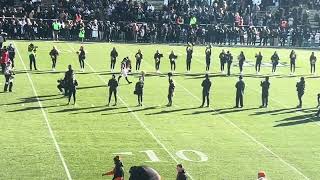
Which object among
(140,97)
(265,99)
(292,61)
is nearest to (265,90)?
(265,99)

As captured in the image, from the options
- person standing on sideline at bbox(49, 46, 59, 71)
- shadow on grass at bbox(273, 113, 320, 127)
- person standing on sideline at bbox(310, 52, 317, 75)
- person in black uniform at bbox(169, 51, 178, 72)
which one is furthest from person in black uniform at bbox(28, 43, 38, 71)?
person standing on sideline at bbox(310, 52, 317, 75)

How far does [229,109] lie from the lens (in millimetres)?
27938

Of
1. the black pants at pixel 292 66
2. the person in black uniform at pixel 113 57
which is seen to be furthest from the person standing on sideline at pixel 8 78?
the black pants at pixel 292 66

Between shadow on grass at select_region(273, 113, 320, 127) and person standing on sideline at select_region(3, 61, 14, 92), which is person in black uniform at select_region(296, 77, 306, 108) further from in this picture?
person standing on sideline at select_region(3, 61, 14, 92)

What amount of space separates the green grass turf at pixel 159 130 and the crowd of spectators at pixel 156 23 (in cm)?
→ 1197

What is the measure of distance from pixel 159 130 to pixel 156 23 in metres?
27.8

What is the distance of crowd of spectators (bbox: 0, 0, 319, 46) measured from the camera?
47906 millimetres

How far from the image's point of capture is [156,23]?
1994 inches

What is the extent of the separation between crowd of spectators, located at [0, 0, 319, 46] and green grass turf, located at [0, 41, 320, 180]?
1197 centimetres

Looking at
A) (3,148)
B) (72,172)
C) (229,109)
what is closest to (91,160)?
(72,172)

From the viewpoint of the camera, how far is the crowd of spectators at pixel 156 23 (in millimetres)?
47906

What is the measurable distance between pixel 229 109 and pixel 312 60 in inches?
462

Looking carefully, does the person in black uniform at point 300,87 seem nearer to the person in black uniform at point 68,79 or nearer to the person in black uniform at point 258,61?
the person in black uniform at point 258,61

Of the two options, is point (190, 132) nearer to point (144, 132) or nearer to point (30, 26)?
point (144, 132)
